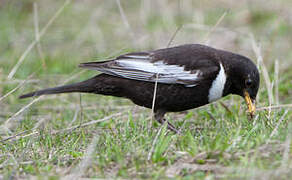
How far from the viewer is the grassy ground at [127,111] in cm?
333

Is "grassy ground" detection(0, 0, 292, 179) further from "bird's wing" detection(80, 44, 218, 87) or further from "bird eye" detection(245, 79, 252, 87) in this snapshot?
"bird's wing" detection(80, 44, 218, 87)

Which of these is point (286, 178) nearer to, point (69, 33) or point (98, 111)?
point (98, 111)

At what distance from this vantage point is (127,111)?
17.1 ft

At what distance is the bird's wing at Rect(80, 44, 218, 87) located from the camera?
453 centimetres

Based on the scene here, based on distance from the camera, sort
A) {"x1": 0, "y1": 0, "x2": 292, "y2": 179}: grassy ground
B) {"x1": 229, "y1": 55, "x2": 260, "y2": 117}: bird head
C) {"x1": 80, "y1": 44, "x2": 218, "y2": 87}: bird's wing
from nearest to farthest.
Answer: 1. {"x1": 0, "y1": 0, "x2": 292, "y2": 179}: grassy ground
2. {"x1": 80, "y1": 44, "x2": 218, "y2": 87}: bird's wing
3. {"x1": 229, "y1": 55, "x2": 260, "y2": 117}: bird head

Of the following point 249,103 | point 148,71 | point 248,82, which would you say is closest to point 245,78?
point 248,82

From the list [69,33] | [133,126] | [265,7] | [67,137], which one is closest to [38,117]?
[67,137]

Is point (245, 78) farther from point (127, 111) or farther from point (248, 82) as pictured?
point (127, 111)

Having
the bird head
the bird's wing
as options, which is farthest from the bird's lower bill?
the bird's wing

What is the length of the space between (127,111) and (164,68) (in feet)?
2.94

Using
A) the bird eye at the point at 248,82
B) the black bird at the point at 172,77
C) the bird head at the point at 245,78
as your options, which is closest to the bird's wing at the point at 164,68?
the black bird at the point at 172,77

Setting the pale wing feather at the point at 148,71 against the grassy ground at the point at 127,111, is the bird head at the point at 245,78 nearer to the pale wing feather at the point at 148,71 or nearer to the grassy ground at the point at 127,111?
the grassy ground at the point at 127,111

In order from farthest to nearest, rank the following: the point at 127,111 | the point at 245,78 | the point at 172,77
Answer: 1. the point at 127,111
2. the point at 245,78
3. the point at 172,77

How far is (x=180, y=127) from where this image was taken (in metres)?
4.85
